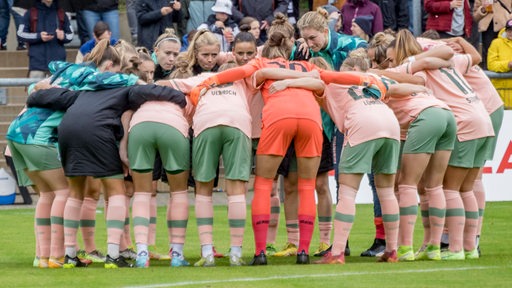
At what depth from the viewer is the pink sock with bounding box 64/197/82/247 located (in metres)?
10.9

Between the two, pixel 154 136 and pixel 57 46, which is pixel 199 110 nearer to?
pixel 154 136

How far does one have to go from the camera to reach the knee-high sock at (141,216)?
1076cm

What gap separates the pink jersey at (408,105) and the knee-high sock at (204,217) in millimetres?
1825

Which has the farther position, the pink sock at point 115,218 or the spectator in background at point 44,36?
the spectator in background at point 44,36

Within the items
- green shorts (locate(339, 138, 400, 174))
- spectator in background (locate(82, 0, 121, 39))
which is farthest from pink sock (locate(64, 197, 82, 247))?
spectator in background (locate(82, 0, 121, 39))

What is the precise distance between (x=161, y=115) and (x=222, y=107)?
52cm

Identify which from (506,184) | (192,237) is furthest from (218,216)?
(506,184)

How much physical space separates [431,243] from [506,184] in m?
6.41

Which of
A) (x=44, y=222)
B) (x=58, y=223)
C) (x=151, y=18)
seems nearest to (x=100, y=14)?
(x=151, y=18)

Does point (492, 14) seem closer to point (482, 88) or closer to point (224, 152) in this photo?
point (482, 88)

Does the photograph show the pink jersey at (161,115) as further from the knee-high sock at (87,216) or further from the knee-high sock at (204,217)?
the knee-high sock at (87,216)

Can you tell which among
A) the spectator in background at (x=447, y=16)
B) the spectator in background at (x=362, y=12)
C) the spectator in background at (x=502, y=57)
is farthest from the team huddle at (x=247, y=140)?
the spectator in background at (x=447, y=16)

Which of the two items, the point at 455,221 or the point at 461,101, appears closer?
the point at 455,221

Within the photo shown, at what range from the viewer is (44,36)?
19000 mm
